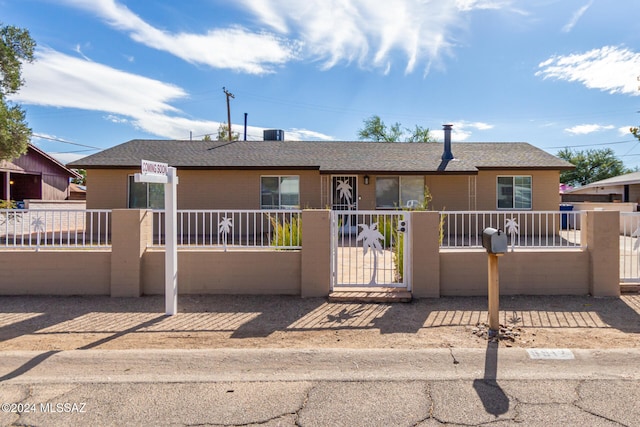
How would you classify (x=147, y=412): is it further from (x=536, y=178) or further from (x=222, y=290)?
(x=536, y=178)

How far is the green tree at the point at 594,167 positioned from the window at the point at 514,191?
36308 mm

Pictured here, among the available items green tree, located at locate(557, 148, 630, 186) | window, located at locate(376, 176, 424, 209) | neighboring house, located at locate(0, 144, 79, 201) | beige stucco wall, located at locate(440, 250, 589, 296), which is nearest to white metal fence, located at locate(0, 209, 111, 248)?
beige stucco wall, located at locate(440, 250, 589, 296)

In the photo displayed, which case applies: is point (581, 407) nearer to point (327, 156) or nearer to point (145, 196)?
point (327, 156)

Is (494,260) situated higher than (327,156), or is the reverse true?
(327,156)

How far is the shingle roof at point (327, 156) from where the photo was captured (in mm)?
13961

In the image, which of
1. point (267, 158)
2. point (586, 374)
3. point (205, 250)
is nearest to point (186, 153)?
point (267, 158)

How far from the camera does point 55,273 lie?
6242 millimetres

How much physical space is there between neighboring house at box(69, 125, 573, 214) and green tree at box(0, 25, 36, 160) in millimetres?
1744

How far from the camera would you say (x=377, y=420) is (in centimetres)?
292

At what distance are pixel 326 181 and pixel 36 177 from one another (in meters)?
21.2

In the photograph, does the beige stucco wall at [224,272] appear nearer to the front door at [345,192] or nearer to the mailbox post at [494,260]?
the mailbox post at [494,260]

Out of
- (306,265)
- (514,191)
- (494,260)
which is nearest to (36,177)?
(306,265)

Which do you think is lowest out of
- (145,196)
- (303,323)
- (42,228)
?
(303,323)

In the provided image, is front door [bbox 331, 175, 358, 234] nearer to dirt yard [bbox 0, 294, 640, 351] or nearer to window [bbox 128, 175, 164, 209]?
window [bbox 128, 175, 164, 209]
